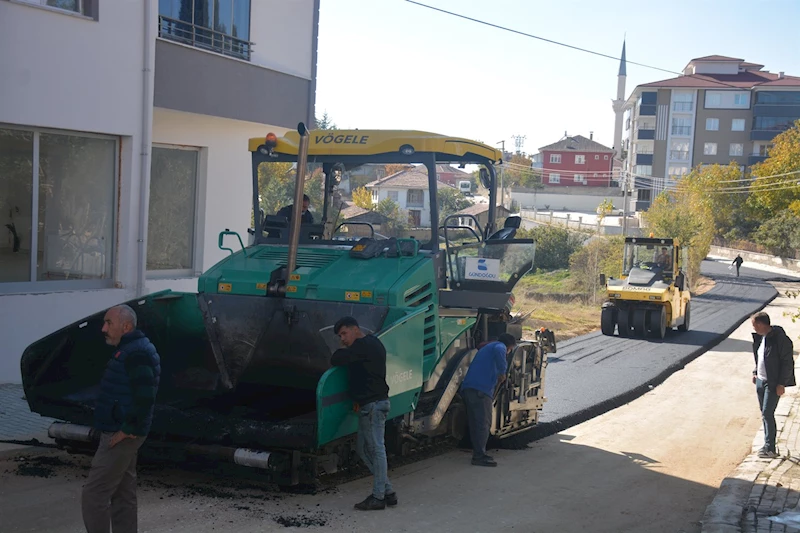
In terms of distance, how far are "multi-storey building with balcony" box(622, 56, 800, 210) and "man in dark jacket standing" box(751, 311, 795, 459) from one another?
66496 millimetres

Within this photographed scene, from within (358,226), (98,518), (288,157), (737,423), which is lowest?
(737,423)

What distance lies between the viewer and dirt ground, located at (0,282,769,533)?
5965 mm

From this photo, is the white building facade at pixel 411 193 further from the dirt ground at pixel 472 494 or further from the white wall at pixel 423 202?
the dirt ground at pixel 472 494

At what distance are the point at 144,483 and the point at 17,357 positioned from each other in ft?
13.5

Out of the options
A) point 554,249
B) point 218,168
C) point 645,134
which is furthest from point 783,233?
point 218,168

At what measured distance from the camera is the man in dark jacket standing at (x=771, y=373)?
353 inches

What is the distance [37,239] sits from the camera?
10516 millimetres

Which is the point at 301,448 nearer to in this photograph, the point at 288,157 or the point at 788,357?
the point at 288,157

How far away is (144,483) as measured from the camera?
6656 mm

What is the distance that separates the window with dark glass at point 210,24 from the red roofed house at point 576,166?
8041 cm

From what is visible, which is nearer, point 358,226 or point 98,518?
point 98,518

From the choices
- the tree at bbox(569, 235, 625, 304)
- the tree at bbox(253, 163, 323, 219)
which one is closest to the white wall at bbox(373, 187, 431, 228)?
the tree at bbox(253, 163, 323, 219)

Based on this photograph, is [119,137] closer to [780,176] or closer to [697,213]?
[697,213]

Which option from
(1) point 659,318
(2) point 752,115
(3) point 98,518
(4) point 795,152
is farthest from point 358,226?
(2) point 752,115
